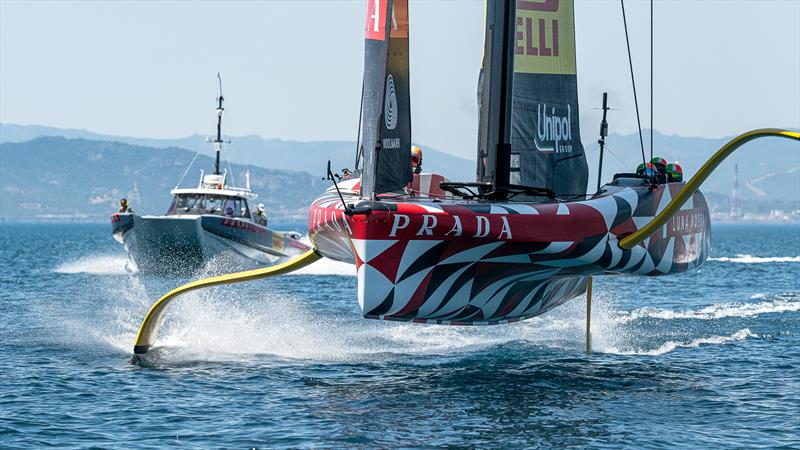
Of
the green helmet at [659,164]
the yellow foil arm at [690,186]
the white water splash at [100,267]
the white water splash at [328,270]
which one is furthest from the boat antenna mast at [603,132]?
the white water splash at [328,270]

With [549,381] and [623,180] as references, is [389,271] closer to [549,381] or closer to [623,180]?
[549,381]

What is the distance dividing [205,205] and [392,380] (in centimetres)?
2135

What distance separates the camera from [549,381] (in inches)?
588

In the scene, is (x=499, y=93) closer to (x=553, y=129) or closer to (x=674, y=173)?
(x=553, y=129)

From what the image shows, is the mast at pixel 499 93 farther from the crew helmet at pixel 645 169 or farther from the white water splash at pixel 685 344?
the white water splash at pixel 685 344

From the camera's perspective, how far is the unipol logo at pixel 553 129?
15.9 metres

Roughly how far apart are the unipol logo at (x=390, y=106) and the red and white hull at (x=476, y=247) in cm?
90

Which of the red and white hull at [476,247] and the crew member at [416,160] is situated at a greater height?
the crew member at [416,160]

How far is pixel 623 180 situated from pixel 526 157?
130 centimetres

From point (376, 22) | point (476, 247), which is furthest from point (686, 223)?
point (376, 22)

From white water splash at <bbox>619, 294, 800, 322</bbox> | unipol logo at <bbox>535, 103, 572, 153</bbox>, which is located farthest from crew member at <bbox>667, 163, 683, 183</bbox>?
white water splash at <bbox>619, 294, 800, 322</bbox>

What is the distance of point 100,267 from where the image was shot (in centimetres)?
4475

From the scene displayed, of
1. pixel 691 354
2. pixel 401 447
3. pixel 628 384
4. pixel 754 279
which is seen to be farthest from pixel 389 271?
pixel 754 279

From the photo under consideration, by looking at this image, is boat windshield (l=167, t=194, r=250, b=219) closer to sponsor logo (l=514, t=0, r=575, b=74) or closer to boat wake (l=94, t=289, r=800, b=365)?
boat wake (l=94, t=289, r=800, b=365)
